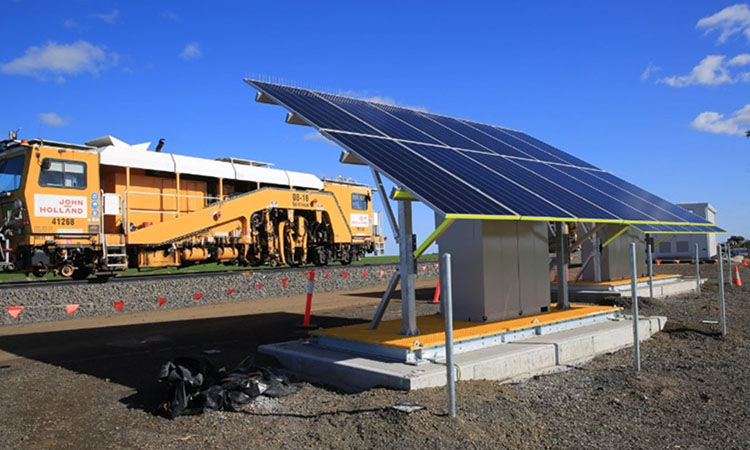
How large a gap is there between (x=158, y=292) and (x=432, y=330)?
10495mm

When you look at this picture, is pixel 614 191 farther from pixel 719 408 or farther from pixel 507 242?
pixel 719 408

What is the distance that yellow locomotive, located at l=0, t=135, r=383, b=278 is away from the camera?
1600 centimetres

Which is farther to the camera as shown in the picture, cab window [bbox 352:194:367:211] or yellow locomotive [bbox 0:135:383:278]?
cab window [bbox 352:194:367:211]

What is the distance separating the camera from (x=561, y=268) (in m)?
11.3

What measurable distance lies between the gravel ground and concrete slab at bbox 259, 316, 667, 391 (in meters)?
8.17


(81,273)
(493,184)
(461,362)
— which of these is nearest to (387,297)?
(461,362)

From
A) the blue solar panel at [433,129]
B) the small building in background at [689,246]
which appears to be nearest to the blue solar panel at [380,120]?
the blue solar panel at [433,129]

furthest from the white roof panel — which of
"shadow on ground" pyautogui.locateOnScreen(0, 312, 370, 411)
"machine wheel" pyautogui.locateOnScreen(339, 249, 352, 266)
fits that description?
"shadow on ground" pyautogui.locateOnScreen(0, 312, 370, 411)

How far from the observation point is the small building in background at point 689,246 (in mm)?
37344

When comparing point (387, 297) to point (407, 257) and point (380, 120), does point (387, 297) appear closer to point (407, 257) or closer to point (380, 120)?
point (407, 257)

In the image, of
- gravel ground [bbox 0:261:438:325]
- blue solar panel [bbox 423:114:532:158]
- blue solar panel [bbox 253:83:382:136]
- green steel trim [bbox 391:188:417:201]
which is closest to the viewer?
green steel trim [bbox 391:188:417:201]

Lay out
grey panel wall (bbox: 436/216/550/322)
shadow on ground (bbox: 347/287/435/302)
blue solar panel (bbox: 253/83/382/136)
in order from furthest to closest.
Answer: shadow on ground (bbox: 347/287/435/302) < grey panel wall (bbox: 436/216/550/322) < blue solar panel (bbox: 253/83/382/136)

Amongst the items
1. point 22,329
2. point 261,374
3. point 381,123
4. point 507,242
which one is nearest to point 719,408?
point 507,242

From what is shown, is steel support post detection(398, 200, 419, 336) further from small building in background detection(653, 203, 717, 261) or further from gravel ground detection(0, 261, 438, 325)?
small building in background detection(653, 203, 717, 261)
